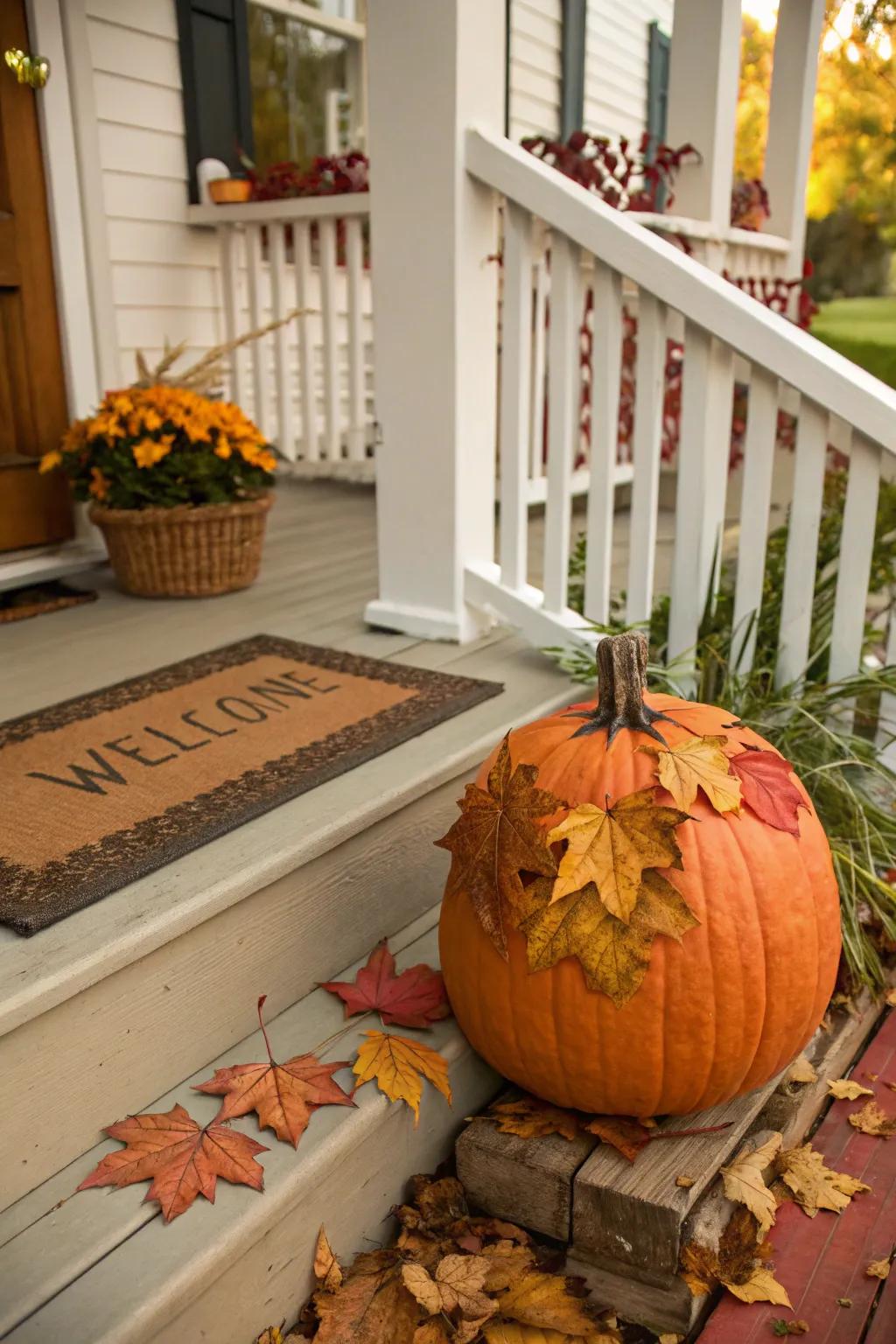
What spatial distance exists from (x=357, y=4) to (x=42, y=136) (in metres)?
2.81

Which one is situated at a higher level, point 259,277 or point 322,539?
point 259,277

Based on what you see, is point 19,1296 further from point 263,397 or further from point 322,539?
point 263,397

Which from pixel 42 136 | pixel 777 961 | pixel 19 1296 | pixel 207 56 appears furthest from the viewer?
pixel 207 56

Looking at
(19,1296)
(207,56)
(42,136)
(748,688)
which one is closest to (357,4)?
(207,56)

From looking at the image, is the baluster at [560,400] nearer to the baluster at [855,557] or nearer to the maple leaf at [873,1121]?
the baluster at [855,557]

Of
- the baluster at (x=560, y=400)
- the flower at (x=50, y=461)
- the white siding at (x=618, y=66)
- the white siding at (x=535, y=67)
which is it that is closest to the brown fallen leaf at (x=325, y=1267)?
the baluster at (x=560, y=400)

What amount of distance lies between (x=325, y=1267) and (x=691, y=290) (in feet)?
5.28

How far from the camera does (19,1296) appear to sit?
100 centimetres

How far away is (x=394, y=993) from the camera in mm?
1456

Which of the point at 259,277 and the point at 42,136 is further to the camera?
the point at 259,277

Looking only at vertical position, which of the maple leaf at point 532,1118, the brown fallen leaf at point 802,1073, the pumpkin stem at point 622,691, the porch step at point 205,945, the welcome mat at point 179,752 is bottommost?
the brown fallen leaf at point 802,1073

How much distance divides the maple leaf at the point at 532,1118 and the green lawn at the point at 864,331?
27.1ft

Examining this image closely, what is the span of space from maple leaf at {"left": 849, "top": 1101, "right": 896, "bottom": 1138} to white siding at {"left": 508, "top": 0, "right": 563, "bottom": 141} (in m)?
5.26

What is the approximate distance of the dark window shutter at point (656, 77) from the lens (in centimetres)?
712
